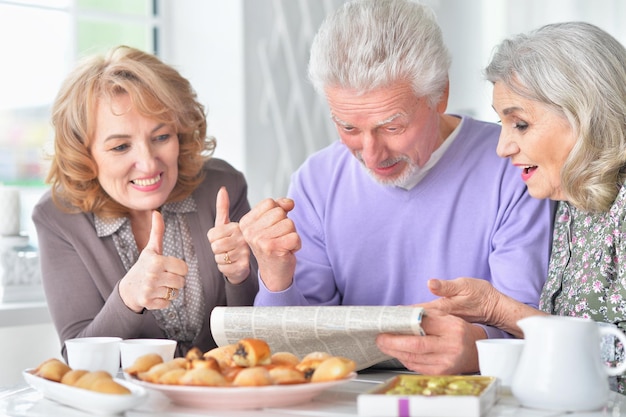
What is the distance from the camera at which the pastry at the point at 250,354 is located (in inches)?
46.0

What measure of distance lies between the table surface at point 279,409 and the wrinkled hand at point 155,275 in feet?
1.23

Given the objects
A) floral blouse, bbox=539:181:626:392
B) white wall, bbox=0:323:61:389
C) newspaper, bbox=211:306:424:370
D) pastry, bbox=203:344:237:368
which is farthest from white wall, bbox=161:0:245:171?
pastry, bbox=203:344:237:368

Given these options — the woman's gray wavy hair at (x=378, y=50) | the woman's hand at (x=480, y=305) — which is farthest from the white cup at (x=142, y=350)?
the woman's gray wavy hair at (x=378, y=50)

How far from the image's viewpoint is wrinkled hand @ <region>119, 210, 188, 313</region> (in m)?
1.62

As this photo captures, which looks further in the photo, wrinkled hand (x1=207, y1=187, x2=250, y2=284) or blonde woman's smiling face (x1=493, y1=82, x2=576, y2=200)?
wrinkled hand (x1=207, y1=187, x2=250, y2=284)

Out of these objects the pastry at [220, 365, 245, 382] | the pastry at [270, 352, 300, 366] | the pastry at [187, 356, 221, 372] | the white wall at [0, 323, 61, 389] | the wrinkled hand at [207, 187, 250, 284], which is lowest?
the white wall at [0, 323, 61, 389]

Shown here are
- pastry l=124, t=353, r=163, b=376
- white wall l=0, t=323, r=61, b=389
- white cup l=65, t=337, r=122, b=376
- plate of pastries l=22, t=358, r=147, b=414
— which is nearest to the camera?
plate of pastries l=22, t=358, r=147, b=414

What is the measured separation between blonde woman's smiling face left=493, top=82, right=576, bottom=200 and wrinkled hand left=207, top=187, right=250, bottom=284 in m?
0.55

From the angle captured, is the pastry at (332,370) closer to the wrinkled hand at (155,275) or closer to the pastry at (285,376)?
the pastry at (285,376)

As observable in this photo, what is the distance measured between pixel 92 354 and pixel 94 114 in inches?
32.6

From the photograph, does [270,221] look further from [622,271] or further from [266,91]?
[266,91]

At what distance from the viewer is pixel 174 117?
6.71 feet

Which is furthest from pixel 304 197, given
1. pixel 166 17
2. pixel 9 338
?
pixel 166 17

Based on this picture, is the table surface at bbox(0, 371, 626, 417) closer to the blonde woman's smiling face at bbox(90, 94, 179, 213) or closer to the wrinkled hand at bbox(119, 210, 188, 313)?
the wrinkled hand at bbox(119, 210, 188, 313)
